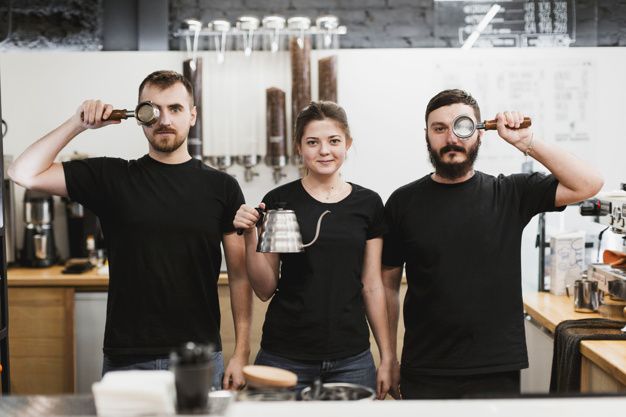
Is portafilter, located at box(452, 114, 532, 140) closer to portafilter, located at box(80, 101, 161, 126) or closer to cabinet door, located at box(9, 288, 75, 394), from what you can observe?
portafilter, located at box(80, 101, 161, 126)

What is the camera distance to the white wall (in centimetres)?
442

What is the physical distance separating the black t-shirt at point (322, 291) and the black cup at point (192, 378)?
33.3 inches

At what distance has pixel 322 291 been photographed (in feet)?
7.11

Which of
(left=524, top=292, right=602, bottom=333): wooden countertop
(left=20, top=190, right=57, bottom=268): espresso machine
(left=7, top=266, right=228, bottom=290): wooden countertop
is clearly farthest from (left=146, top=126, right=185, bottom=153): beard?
(left=20, top=190, right=57, bottom=268): espresso machine

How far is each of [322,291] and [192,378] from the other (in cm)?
91

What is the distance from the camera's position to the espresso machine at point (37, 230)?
4.06m

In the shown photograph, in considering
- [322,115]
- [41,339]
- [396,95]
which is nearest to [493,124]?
[322,115]

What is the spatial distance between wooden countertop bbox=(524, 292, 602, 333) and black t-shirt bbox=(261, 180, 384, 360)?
1163 mm

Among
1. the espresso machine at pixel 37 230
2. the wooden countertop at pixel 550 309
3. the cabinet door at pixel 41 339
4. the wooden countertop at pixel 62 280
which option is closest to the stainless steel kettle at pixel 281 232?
the wooden countertop at pixel 550 309

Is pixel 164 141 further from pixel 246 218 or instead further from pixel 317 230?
pixel 317 230

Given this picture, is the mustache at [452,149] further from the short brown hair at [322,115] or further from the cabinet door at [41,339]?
the cabinet door at [41,339]

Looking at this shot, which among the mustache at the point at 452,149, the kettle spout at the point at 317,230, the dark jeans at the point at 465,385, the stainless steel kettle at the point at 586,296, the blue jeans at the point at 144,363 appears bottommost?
the dark jeans at the point at 465,385

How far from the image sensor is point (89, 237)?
13.7 feet

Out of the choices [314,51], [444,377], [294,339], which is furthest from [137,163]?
[314,51]
